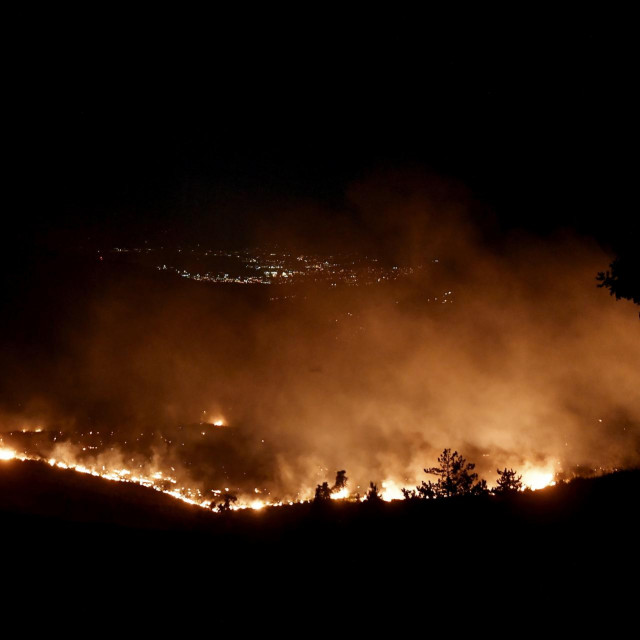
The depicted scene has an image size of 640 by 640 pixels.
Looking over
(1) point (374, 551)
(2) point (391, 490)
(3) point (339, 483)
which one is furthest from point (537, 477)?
(1) point (374, 551)

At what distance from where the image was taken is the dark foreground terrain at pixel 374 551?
10.9 ft

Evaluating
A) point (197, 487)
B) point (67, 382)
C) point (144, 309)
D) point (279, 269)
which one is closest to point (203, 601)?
point (197, 487)

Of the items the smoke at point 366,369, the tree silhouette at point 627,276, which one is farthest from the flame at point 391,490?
the tree silhouette at point 627,276

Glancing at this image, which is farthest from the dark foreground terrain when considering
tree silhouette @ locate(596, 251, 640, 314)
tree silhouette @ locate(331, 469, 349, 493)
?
tree silhouette @ locate(331, 469, 349, 493)

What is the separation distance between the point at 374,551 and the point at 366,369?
34.6 ft

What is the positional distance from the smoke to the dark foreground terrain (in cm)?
462

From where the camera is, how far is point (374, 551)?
3.87 m

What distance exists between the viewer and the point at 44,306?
1628cm

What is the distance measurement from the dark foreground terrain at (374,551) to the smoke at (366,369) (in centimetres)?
462

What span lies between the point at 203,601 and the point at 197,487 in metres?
5.96

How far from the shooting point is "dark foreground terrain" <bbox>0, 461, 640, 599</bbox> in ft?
10.9

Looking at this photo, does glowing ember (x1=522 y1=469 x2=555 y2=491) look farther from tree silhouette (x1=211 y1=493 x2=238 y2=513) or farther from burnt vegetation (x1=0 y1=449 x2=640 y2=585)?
tree silhouette (x1=211 y1=493 x2=238 y2=513)

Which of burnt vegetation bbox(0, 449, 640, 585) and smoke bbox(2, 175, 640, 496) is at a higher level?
smoke bbox(2, 175, 640, 496)

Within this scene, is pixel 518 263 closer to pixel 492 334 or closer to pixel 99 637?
pixel 492 334
